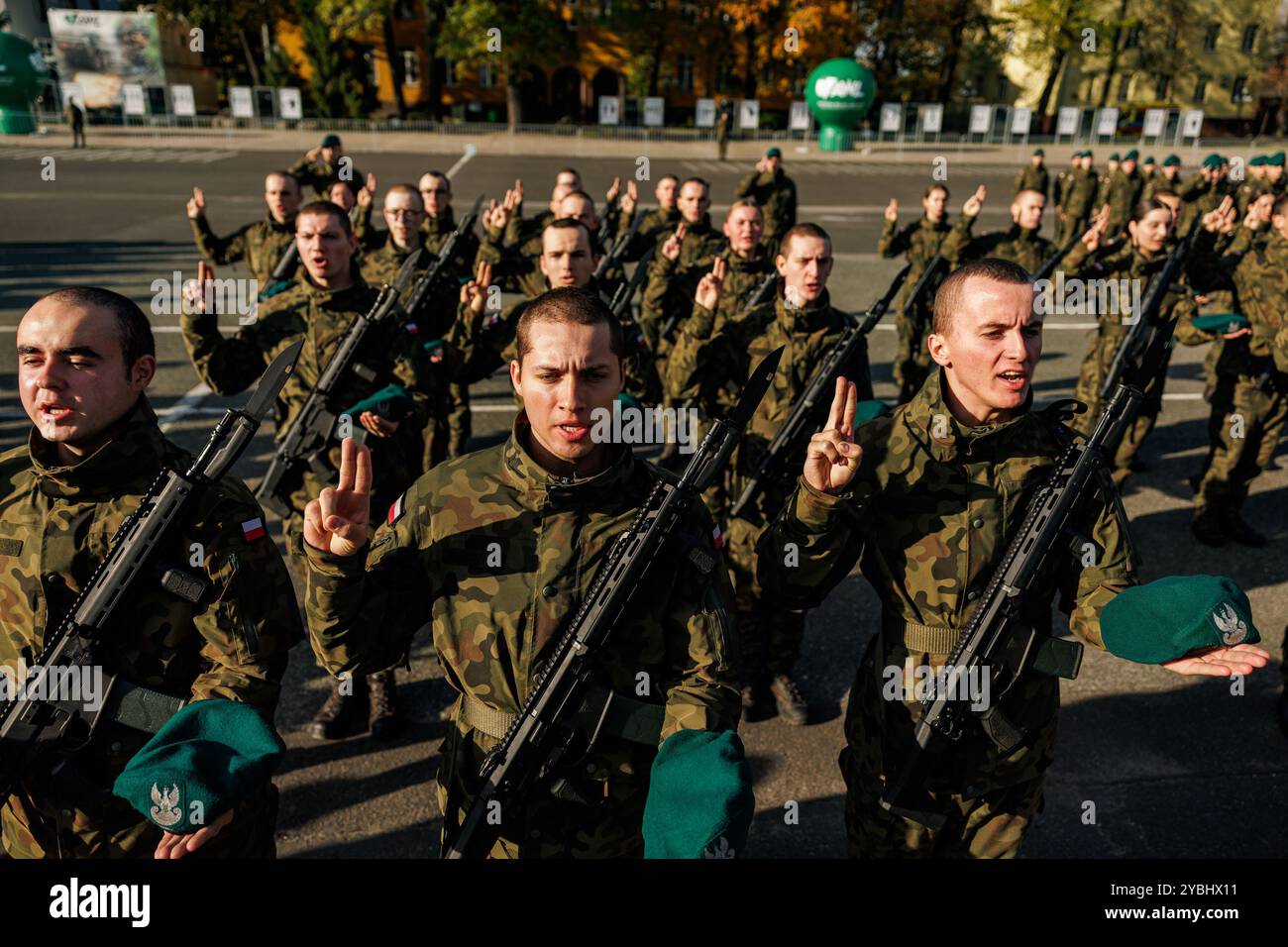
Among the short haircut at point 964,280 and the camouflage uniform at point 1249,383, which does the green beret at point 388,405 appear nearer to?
the short haircut at point 964,280

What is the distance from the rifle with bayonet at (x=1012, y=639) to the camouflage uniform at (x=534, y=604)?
2.53 feet

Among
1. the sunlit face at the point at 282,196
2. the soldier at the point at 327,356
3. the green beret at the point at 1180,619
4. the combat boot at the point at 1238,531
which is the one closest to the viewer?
the green beret at the point at 1180,619

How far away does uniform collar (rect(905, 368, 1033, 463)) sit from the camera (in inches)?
105

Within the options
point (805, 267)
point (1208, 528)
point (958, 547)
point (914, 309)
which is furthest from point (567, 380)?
point (914, 309)

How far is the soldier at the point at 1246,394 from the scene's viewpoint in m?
6.04

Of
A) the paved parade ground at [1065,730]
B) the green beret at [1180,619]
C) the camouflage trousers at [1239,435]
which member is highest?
the green beret at [1180,619]

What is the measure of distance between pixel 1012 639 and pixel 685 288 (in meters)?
4.92

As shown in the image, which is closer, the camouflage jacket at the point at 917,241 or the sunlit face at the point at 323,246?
the sunlit face at the point at 323,246

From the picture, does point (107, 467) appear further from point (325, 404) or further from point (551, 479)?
point (325, 404)

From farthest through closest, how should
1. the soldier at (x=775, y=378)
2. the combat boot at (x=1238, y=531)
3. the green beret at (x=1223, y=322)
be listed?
the combat boot at (x=1238, y=531) → the green beret at (x=1223, y=322) → the soldier at (x=775, y=378)

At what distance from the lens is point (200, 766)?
192 centimetres

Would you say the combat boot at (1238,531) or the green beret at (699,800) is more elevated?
the green beret at (699,800)

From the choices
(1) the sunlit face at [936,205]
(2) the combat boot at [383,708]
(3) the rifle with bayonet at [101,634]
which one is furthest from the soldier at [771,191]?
(3) the rifle with bayonet at [101,634]
